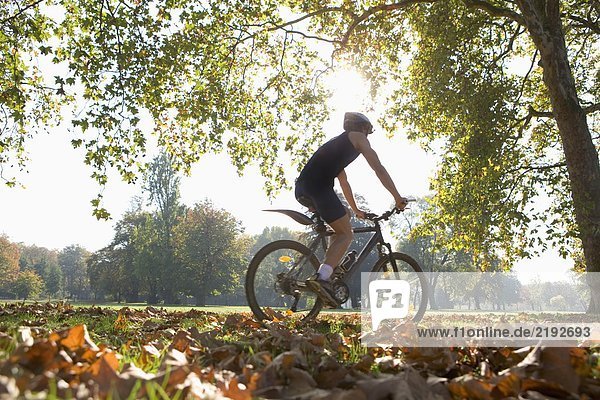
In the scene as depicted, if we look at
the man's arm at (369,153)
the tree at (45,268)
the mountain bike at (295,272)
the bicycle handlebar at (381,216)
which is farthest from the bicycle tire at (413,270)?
the tree at (45,268)

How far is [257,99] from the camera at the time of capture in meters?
12.4

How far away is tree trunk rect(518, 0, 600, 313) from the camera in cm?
802

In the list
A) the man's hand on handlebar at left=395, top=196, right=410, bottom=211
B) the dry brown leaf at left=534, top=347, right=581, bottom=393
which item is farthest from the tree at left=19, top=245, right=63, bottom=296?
the dry brown leaf at left=534, top=347, right=581, bottom=393

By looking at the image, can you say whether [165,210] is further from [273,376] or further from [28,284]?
[273,376]

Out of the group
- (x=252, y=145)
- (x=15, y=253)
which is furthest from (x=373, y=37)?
(x=15, y=253)

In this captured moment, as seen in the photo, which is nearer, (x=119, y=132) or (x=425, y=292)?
(x=425, y=292)

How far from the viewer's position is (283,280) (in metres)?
5.65

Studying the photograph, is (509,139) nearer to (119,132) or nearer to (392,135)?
(392,135)

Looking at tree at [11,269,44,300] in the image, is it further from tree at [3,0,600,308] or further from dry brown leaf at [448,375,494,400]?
dry brown leaf at [448,375,494,400]

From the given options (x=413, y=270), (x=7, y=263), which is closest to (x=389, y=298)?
(x=413, y=270)

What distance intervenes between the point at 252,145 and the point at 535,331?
9069mm

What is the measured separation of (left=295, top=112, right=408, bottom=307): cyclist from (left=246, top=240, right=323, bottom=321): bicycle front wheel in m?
0.40

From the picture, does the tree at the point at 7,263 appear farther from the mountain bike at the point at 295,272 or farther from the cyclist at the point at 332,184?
the cyclist at the point at 332,184

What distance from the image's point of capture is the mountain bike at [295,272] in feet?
18.4
